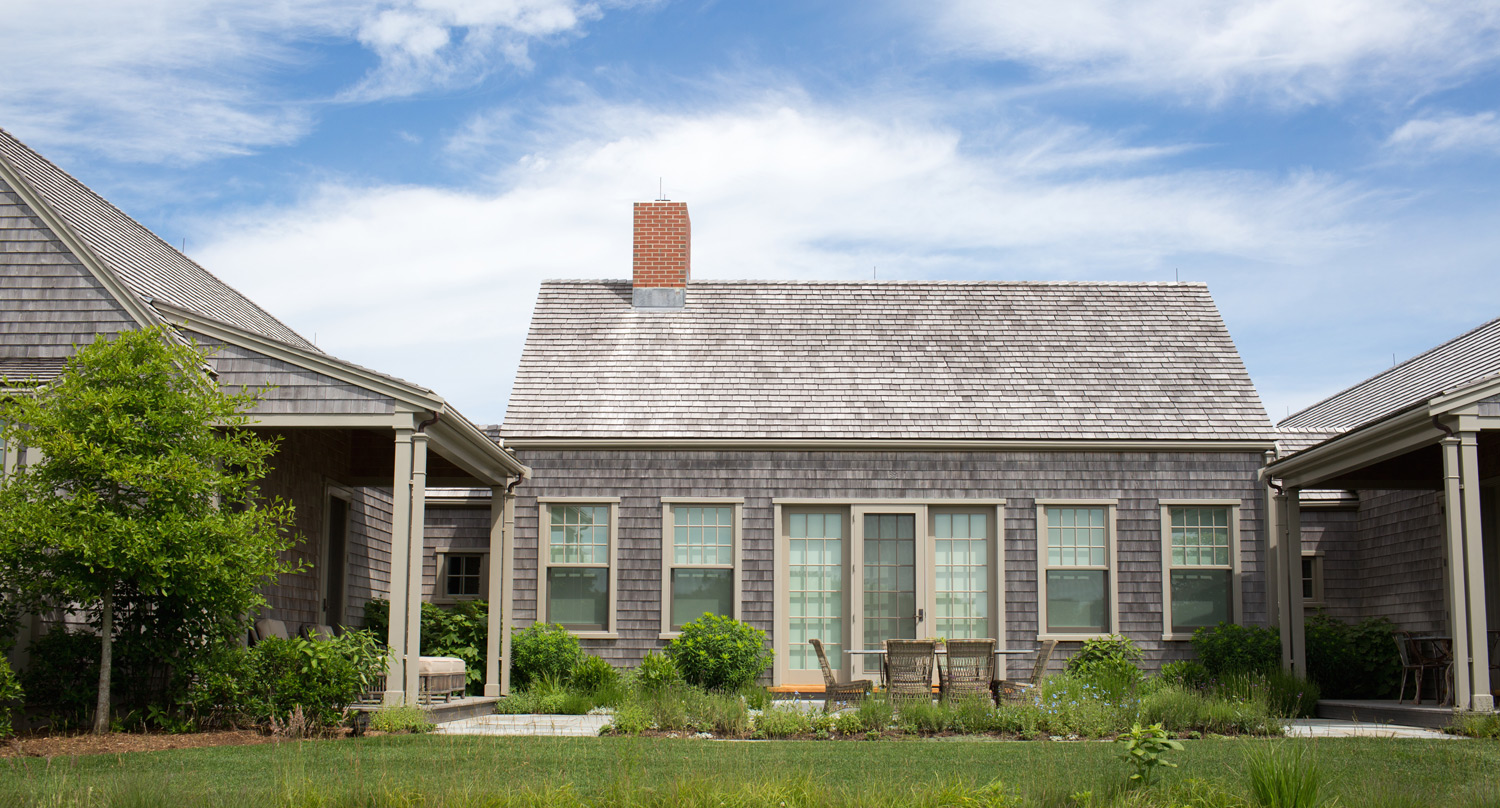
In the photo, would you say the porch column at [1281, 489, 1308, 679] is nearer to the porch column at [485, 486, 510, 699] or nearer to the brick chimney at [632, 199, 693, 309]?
the brick chimney at [632, 199, 693, 309]

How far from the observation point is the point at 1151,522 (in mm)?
15586

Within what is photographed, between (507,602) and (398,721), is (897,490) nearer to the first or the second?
(507,602)

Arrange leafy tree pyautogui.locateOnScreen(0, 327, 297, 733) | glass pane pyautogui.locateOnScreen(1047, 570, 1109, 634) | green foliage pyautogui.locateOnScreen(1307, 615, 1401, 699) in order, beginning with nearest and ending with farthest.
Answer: leafy tree pyautogui.locateOnScreen(0, 327, 297, 733), green foliage pyautogui.locateOnScreen(1307, 615, 1401, 699), glass pane pyautogui.locateOnScreen(1047, 570, 1109, 634)

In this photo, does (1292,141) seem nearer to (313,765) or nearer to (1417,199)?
(1417,199)

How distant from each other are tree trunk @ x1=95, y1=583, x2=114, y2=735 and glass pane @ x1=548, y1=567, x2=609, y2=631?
247 inches

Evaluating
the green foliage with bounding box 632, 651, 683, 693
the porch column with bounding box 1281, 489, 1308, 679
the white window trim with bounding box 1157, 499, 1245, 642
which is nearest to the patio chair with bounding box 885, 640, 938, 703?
the green foliage with bounding box 632, 651, 683, 693

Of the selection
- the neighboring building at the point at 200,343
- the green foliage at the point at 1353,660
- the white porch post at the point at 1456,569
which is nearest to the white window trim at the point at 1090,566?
the green foliage at the point at 1353,660

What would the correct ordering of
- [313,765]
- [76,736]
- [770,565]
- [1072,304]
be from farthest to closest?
[1072,304], [770,565], [76,736], [313,765]

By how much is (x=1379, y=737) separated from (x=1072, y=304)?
9240mm

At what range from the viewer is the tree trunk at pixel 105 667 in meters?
9.65

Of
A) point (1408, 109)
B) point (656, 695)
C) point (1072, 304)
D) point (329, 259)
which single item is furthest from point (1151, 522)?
point (329, 259)

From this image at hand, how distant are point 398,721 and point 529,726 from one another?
1532 millimetres

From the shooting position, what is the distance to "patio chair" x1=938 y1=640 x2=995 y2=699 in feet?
37.6

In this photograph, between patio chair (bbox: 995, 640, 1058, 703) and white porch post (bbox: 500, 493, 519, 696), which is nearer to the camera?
patio chair (bbox: 995, 640, 1058, 703)
